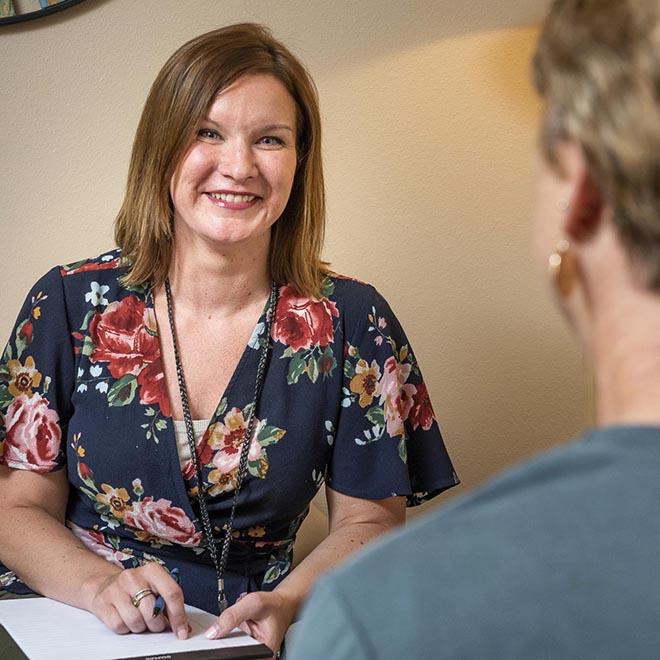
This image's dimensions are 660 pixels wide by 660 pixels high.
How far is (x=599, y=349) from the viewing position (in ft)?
2.20

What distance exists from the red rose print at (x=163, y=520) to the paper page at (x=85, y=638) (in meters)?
0.18

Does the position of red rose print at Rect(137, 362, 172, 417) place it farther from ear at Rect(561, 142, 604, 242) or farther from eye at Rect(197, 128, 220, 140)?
ear at Rect(561, 142, 604, 242)

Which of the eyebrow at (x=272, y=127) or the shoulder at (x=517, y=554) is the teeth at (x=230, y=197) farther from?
the shoulder at (x=517, y=554)

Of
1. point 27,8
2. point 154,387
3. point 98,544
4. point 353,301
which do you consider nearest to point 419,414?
point 353,301

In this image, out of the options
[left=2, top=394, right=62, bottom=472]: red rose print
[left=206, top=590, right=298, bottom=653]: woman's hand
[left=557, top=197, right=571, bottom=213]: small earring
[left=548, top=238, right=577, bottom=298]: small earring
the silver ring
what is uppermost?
[left=557, top=197, right=571, bottom=213]: small earring

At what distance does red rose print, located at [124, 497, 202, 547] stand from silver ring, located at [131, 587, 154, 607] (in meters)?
0.25

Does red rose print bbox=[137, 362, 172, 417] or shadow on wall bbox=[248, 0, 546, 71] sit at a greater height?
shadow on wall bbox=[248, 0, 546, 71]

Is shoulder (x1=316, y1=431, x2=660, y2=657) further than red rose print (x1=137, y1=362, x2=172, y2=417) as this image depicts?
No

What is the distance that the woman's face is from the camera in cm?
172

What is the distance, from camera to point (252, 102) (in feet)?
5.69

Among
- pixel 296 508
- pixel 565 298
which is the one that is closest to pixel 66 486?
pixel 296 508

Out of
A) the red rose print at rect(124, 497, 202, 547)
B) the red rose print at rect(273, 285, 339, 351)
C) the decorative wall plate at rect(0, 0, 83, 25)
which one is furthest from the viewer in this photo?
the decorative wall plate at rect(0, 0, 83, 25)

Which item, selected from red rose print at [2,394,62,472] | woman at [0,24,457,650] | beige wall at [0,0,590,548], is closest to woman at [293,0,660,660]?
woman at [0,24,457,650]

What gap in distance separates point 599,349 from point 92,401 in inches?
46.7
